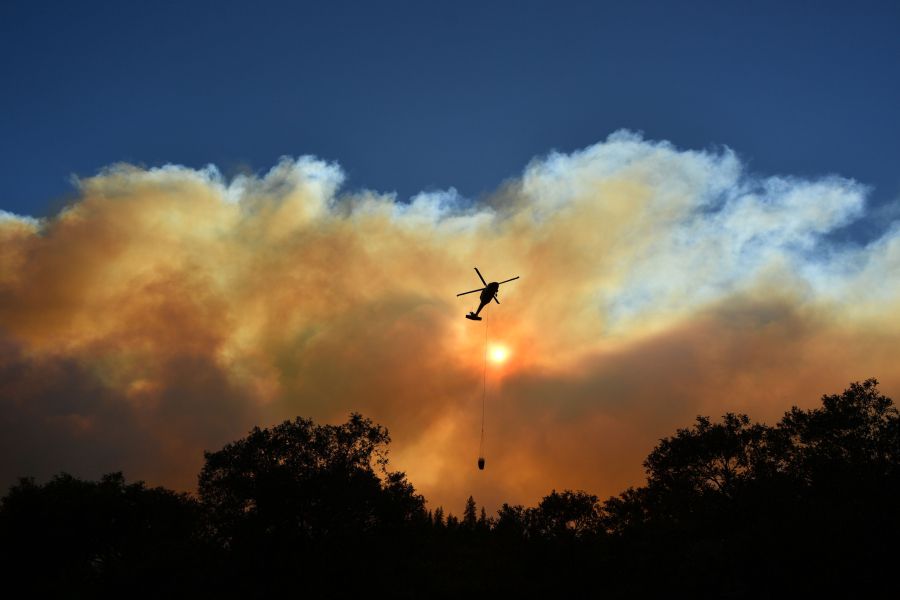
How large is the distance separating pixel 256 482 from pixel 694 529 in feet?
121

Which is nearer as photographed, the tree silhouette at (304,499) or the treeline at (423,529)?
the treeline at (423,529)

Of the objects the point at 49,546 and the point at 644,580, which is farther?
the point at 49,546

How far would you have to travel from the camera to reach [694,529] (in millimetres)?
44844

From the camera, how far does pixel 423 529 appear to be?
169ft

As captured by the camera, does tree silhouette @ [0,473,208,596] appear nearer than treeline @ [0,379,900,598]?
No

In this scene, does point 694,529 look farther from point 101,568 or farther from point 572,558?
point 101,568

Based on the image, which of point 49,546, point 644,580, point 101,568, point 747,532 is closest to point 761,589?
point 747,532

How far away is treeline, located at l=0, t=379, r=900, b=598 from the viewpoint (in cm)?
3631

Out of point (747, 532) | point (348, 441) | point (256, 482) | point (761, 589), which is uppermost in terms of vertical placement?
point (348, 441)

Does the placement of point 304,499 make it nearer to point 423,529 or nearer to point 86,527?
point 423,529

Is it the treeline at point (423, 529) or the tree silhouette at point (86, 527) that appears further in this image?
the tree silhouette at point (86, 527)

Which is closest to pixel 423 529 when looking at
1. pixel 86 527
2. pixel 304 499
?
pixel 304 499

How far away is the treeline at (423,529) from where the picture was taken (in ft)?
119

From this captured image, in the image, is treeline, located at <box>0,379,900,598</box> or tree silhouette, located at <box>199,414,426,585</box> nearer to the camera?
treeline, located at <box>0,379,900,598</box>
